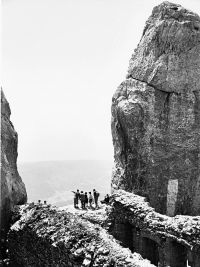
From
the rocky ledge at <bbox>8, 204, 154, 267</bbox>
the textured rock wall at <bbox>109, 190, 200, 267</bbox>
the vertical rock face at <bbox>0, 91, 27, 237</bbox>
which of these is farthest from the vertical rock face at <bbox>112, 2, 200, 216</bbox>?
the rocky ledge at <bbox>8, 204, 154, 267</bbox>

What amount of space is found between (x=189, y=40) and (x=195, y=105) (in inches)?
277

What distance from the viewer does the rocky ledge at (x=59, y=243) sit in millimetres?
13890

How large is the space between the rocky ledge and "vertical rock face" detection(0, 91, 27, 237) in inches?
38.9

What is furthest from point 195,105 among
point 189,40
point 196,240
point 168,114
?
point 196,240

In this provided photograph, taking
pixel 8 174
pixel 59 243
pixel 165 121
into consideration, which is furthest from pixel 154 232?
pixel 165 121

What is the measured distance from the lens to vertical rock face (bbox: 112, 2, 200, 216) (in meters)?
38.2

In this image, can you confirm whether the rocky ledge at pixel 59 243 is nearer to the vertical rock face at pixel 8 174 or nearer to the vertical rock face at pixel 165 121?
the vertical rock face at pixel 8 174

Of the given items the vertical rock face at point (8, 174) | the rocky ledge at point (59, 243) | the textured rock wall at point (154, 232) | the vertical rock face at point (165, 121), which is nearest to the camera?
the rocky ledge at point (59, 243)

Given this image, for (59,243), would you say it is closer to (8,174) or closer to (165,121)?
(8,174)

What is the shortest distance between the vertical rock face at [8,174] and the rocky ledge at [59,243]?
38.9 inches

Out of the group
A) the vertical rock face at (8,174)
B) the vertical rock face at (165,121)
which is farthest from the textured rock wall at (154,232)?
the vertical rock face at (165,121)

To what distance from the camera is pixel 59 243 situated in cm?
1553

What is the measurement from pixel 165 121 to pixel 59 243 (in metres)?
25.8

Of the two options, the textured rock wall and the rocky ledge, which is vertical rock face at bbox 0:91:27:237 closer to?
the rocky ledge
